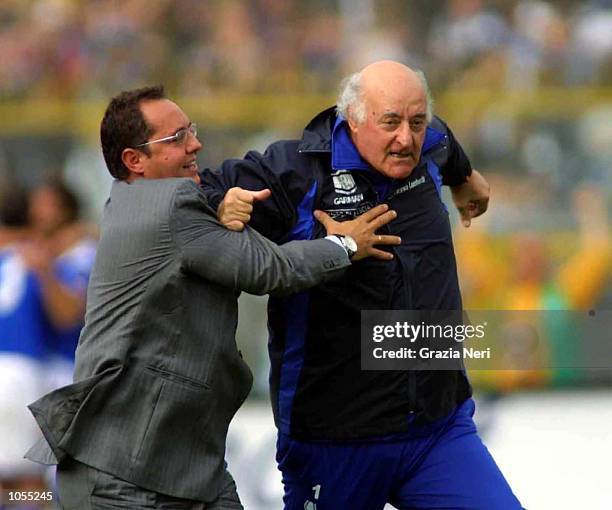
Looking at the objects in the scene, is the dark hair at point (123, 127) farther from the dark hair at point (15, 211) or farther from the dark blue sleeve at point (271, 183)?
the dark hair at point (15, 211)

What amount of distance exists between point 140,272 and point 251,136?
5995 millimetres

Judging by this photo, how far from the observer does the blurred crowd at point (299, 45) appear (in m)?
10.3

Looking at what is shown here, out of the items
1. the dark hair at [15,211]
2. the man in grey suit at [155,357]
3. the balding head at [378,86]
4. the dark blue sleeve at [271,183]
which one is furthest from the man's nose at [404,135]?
the dark hair at [15,211]

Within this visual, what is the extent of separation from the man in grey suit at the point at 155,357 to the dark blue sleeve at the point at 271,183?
0.37m

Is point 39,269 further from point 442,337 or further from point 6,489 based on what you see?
point 442,337

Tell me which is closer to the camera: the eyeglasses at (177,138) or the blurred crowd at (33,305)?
the eyeglasses at (177,138)

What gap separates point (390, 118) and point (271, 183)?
1.49ft

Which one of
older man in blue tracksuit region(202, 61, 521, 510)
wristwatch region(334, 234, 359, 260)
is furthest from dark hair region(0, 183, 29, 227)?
wristwatch region(334, 234, 359, 260)

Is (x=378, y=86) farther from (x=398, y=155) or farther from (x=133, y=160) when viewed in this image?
(x=133, y=160)

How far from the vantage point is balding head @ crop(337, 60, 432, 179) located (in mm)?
4461

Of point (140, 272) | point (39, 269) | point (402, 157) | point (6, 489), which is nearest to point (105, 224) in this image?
point (140, 272)

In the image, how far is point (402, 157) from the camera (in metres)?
4.50

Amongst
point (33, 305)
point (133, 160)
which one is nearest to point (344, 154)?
point (133, 160)

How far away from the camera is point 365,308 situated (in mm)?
4520
